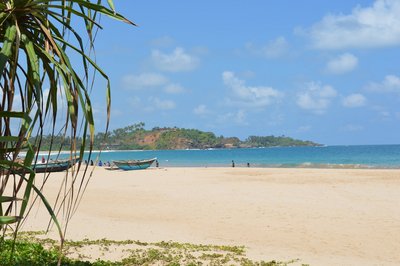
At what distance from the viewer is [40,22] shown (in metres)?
2.60

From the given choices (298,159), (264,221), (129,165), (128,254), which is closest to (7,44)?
(128,254)

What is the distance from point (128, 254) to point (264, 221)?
20.2 feet

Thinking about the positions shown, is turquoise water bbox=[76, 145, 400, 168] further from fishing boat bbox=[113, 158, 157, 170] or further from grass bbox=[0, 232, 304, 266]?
grass bbox=[0, 232, 304, 266]

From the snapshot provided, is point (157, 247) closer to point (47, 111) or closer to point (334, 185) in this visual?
point (47, 111)

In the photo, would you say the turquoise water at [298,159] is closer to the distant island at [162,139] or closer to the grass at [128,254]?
the grass at [128,254]

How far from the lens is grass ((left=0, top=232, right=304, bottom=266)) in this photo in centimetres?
613

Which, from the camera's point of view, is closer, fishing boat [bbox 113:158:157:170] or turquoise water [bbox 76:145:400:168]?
fishing boat [bbox 113:158:157:170]

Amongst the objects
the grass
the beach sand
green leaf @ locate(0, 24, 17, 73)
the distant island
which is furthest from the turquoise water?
the distant island

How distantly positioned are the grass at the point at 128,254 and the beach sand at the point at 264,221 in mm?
674

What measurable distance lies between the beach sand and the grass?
67 centimetres

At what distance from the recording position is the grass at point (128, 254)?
6134mm

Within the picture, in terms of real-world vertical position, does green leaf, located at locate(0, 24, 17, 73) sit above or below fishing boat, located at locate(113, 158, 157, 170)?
above

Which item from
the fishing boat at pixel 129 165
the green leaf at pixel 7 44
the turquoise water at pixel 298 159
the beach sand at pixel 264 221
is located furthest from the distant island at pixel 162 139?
the green leaf at pixel 7 44

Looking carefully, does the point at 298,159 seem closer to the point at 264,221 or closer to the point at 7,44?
the point at 264,221
